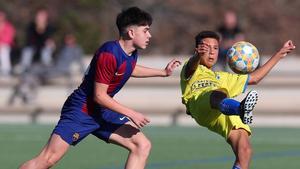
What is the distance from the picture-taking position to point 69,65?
24125mm

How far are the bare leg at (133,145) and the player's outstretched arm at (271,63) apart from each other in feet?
5.84

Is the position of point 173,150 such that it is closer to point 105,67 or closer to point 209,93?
point 209,93

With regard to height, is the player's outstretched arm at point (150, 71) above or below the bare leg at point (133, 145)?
above

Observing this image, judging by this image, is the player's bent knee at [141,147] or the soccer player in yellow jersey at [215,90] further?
the soccer player in yellow jersey at [215,90]

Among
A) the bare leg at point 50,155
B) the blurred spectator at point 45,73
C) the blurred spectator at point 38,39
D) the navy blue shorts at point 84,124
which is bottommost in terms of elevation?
the blurred spectator at point 45,73

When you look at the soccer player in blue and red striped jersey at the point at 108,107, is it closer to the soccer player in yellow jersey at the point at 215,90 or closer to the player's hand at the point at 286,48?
the soccer player in yellow jersey at the point at 215,90

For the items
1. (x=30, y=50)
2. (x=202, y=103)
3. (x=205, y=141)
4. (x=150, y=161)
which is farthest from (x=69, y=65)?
(x=202, y=103)

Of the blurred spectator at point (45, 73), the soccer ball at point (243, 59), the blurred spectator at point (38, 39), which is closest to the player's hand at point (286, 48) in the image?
the soccer ball at point (243, 59)

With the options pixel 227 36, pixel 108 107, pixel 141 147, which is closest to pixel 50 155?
pixel 108 107

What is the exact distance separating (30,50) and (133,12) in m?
13.4

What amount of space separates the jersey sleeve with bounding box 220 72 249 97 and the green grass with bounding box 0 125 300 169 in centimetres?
197

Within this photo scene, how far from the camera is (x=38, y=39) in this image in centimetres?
2322

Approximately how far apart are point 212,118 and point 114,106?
→ 1796 millimetres

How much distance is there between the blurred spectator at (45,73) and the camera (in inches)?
920
